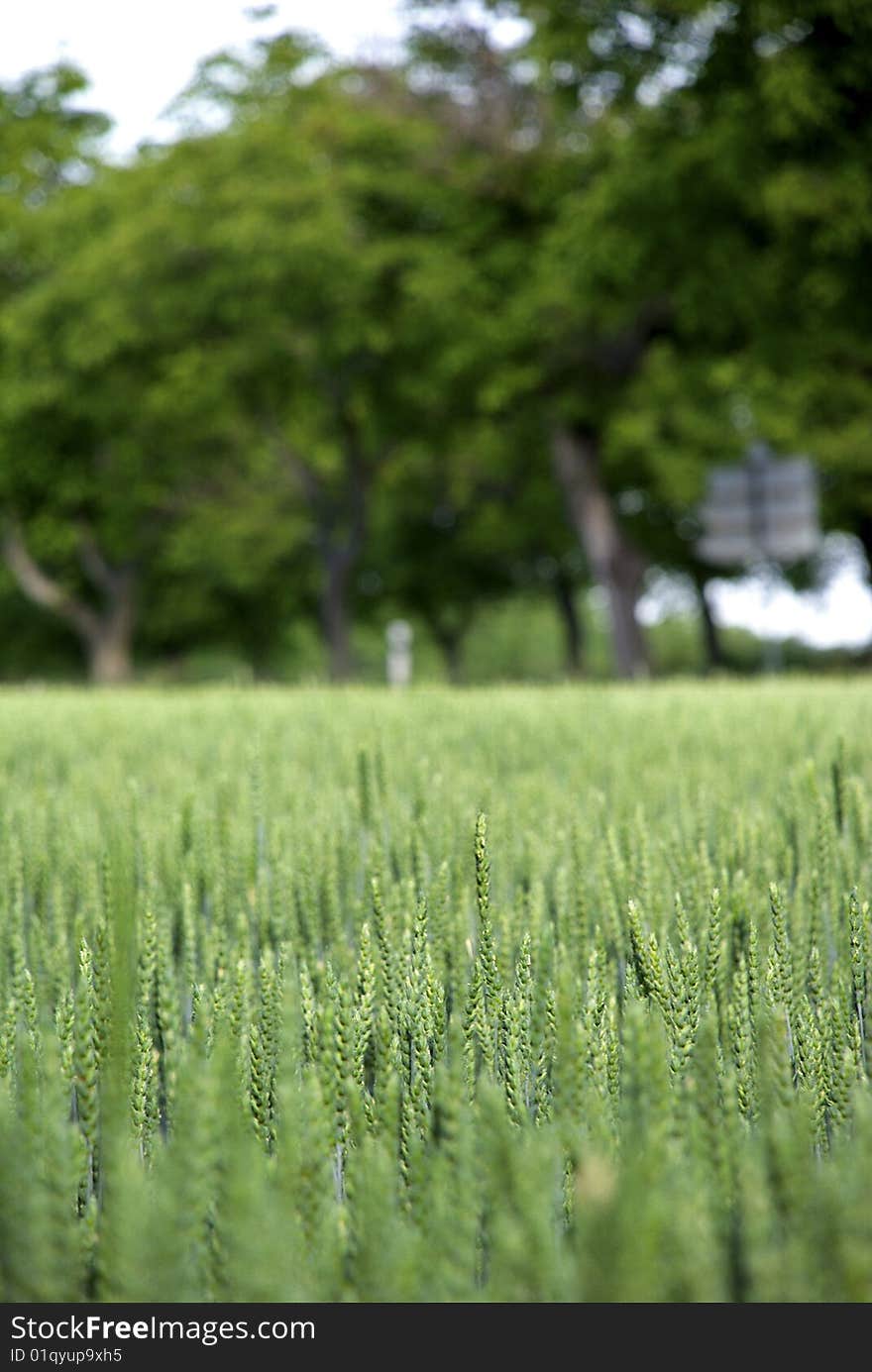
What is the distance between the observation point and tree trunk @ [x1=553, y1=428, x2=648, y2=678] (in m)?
20.6

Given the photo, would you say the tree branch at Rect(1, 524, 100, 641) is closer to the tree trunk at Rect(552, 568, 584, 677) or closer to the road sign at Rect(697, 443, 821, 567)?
the tree trunk at Rect(552, 568, 584, 677)

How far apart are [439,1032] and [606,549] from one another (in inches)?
763

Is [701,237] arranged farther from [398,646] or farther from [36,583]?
[398,646]

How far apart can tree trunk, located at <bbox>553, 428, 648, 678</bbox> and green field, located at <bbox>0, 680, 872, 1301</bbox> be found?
17.4 meters

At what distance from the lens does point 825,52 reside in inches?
500

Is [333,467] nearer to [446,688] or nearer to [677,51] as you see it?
[677,51]

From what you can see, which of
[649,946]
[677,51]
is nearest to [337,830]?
[649,946]

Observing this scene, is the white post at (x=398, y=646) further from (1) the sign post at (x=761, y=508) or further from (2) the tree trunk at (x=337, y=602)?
(1) the sign post at (x=761, y=508)

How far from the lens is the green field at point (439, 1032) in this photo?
2.73 ft

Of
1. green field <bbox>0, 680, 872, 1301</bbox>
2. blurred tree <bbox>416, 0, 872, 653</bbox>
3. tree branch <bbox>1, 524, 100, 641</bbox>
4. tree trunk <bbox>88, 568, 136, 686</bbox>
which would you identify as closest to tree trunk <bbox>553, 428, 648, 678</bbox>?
blurred tree <bbox>416, 0, 872, 653</bbox>

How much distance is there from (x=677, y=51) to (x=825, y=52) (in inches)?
134

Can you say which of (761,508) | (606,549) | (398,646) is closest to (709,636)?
(398,646)

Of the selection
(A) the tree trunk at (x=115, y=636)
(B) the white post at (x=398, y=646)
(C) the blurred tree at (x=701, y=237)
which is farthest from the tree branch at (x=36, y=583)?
(C) the blurred tree at (x=701, y=237)

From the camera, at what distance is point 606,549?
67.3 ft
